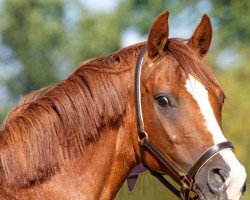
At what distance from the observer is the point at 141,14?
37.4 m

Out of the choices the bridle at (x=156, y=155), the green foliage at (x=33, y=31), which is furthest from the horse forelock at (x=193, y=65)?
the green foliage at (x=33, y=31)

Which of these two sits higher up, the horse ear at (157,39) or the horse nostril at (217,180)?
the horse ear at (157,39)

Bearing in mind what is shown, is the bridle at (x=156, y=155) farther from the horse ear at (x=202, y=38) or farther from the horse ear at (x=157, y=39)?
the horse ear at (x=202, y=38)

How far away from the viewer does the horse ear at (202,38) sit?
441 cm

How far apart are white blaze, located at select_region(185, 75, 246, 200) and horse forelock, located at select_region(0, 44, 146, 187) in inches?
18.2

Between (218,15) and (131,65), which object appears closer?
(131,65)

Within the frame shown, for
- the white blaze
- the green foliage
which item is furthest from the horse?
the green foliage

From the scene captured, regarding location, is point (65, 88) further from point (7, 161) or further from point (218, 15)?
point (218, 15)

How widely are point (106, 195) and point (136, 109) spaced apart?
1.96ft

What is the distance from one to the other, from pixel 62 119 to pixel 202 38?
1.14 metres

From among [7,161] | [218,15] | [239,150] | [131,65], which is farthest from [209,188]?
[218,15]

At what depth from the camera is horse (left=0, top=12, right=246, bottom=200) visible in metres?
3.96

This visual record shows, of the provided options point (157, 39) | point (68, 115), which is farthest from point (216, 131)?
A: point (68, 115)

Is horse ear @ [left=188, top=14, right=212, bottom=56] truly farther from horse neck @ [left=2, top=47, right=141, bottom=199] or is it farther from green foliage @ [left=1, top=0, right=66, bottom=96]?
green foliage @ [left=1, top=0, right=66, bottom=96]
